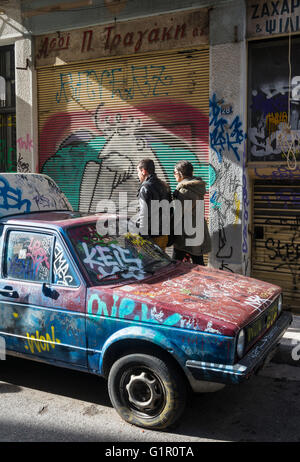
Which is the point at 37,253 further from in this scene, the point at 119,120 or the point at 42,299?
the point at 119,120

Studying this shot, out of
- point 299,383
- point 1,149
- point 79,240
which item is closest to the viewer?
point 79,240

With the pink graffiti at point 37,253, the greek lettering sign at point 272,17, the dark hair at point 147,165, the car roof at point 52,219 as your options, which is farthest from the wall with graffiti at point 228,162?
the pink graffiti at point 37,253

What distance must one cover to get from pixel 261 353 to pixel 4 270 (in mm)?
2465

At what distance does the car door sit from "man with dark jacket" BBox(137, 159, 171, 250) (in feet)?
5.80

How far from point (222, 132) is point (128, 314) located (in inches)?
184

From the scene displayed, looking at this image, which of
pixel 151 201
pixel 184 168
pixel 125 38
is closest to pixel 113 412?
pixel 151 201

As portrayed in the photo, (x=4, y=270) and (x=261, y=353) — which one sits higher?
(x=4, y=270)

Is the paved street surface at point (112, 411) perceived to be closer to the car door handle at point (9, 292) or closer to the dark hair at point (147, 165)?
the car door handle at point (9, 292)

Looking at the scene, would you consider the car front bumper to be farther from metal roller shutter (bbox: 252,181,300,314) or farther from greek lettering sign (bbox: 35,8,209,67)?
greek lettering sign (bbox: 35,8,209,67)

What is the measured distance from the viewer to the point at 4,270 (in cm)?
455
